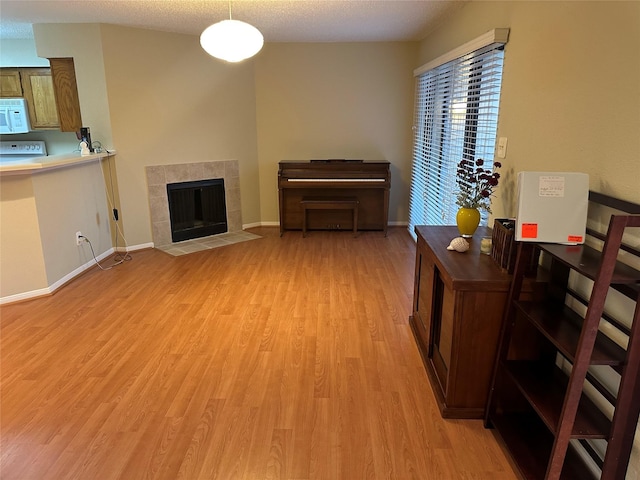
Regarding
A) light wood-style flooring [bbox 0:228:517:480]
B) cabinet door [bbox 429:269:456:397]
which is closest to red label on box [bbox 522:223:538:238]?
cabinet door [bbox 429:269:456:397]

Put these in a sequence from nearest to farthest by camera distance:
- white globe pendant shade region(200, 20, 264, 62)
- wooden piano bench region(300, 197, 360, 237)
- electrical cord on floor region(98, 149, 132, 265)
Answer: white globe pendant shade region(200, 20, 264, 62) < electrical cord on floor region(98, 149, 132, 265) < wooden piano bench region(300, 197, 360, 237)

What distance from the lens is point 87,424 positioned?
2037 millimetres

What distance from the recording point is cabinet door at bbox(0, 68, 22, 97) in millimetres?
5145

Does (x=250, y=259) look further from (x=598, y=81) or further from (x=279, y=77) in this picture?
(x=598, y=81)

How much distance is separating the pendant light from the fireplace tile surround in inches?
104

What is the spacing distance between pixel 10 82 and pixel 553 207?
20.2ft

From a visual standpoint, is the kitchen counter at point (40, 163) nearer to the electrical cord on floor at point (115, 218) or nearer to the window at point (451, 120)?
the electrical cord on floor at point (115, 218)

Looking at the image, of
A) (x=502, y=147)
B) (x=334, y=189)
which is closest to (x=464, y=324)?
(x=502, y=147)

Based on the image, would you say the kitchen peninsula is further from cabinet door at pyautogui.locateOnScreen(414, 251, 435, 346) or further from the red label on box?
the red label on box

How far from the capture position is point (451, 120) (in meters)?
3.83

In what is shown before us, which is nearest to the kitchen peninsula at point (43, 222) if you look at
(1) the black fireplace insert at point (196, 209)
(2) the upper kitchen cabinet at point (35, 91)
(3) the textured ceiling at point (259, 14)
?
(1) the black fireplace insert at point (196, 209)

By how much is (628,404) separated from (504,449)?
0.69m

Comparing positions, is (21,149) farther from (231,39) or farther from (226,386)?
(226,386)

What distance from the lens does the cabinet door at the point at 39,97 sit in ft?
16.9
